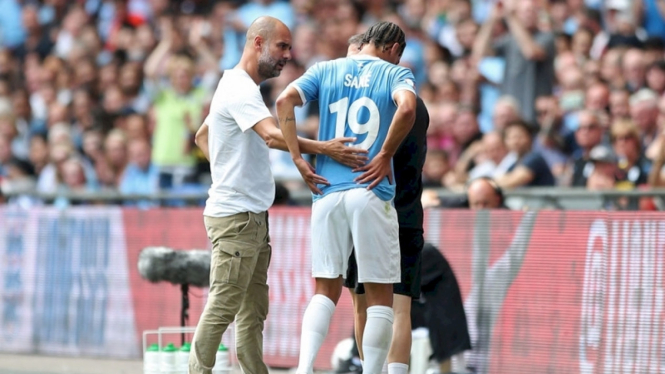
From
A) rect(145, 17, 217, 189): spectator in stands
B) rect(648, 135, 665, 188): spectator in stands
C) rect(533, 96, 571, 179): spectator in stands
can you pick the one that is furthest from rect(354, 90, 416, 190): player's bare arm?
rect(145, 17, 217, 189): spectator in stands

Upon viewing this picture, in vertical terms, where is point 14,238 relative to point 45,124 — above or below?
below

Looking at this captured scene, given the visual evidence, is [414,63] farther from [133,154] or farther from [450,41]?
[133,154]

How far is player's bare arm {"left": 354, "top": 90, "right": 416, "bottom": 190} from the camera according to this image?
22.1ft

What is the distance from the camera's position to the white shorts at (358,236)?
272 inches

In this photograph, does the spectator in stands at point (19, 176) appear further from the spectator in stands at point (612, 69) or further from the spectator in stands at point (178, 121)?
the spectator in stands at point (612, 69)

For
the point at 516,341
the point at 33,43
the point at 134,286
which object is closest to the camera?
the point at 516,341

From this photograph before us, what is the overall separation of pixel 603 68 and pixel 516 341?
376 cm

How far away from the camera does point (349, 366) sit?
9.83 metres

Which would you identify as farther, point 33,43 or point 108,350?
point 33,43

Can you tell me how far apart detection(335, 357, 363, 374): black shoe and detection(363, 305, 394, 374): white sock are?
8.95 ft

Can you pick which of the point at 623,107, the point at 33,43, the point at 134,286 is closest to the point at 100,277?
the point at 134,286

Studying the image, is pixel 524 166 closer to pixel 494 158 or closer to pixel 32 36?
pixel 494 158

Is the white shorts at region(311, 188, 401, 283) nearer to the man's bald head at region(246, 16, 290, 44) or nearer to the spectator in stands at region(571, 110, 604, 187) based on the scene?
the man's bald head at region(246, 16, 290, 44)

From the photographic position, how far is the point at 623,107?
1149 centimetres
